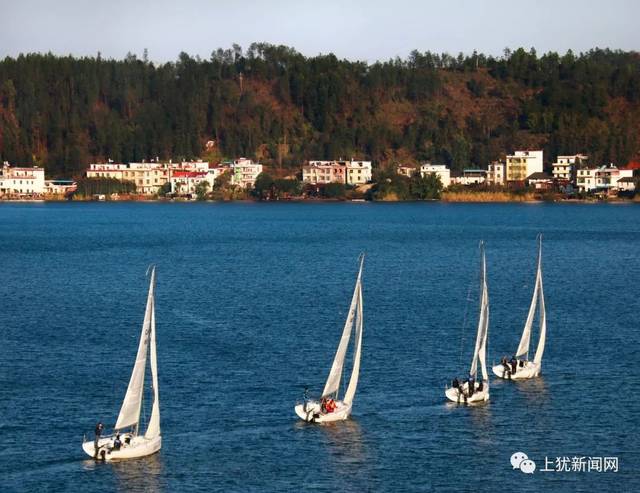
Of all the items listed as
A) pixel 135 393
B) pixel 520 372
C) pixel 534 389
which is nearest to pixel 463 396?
pixel 534 389

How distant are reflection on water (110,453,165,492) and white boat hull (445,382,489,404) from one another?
13637mm

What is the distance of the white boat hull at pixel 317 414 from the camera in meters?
50.0

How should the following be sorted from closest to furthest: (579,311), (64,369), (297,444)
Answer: (297,444) < (64,369) < (579,311)

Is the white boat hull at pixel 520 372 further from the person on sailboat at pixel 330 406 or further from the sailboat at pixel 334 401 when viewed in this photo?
the person on sailboat at pixel 330 406

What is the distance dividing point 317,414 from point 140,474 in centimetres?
876

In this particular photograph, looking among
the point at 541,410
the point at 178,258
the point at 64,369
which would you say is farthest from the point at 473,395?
the point at 178,258

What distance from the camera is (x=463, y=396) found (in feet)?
176

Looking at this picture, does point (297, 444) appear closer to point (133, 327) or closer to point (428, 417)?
point (428, 417)

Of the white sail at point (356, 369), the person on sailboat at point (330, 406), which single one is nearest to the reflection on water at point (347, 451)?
the person on sailboat at point (330, 406)

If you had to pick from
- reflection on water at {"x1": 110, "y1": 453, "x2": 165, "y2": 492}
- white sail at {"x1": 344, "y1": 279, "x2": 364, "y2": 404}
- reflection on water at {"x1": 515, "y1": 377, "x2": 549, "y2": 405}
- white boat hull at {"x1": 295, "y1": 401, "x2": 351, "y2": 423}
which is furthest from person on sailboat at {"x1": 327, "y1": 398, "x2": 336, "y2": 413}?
reflection on water at {"x1": 515, "y1": 377, "x2": 549, "y2": 405}

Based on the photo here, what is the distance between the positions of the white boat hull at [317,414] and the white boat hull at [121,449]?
6943mm

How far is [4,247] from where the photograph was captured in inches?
5684

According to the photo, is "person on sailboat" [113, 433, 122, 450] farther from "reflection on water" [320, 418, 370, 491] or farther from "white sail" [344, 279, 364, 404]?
"white sail" [344, 279, 364, 404]

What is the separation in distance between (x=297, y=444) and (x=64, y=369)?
670 inches
